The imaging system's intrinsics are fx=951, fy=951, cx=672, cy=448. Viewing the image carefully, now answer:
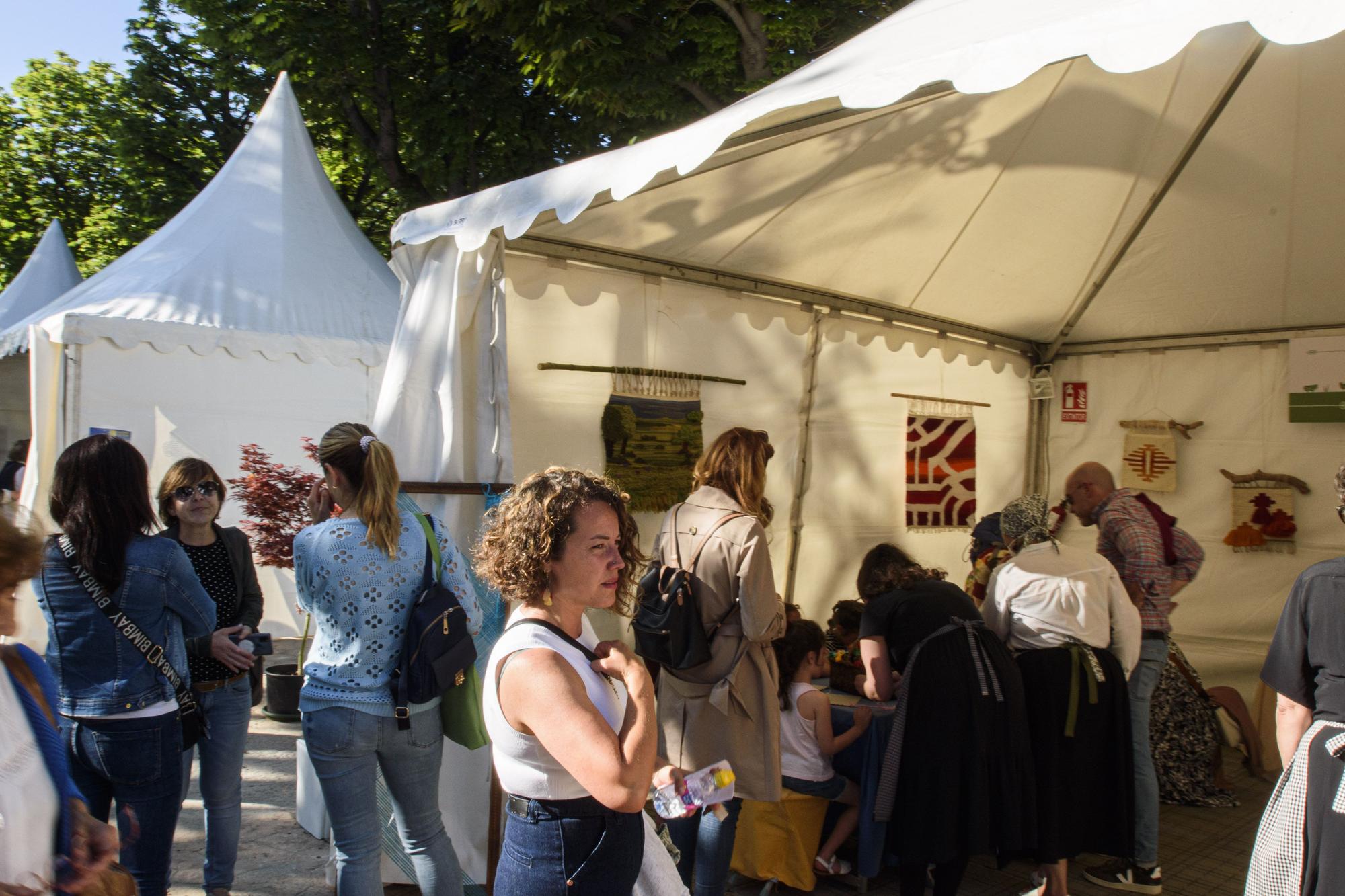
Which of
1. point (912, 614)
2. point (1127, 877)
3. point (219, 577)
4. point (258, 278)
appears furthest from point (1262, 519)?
point (258, 278)

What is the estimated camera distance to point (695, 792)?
1873 millimetres

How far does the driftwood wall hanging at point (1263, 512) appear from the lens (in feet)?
17.9

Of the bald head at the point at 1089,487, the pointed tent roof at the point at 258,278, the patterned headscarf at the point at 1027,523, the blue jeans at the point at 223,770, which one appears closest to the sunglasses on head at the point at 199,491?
the blue jeans at the point at 223,770

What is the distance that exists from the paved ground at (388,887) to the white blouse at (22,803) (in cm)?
228

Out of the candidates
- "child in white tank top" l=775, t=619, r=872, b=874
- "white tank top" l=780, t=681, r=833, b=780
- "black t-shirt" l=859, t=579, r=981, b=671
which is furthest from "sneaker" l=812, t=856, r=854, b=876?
"black t-shirt" l=859, t=579, r=981, b=671

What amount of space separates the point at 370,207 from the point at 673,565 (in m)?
15.9

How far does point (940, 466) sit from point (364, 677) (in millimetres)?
4247

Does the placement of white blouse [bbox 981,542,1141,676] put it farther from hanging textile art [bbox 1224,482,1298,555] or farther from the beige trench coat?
hanging textile art [bbox 1224,482,1298,555]

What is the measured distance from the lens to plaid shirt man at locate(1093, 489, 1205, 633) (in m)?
4.00

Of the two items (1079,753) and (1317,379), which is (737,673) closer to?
(1079,753)

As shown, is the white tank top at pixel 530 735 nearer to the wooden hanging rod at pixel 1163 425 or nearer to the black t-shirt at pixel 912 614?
the black t-shirt at pixel 912 614

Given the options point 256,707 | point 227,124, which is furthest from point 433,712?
point 227,124

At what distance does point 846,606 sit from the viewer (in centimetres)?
466

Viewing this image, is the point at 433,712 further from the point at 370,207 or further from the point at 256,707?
the point at 370,207
